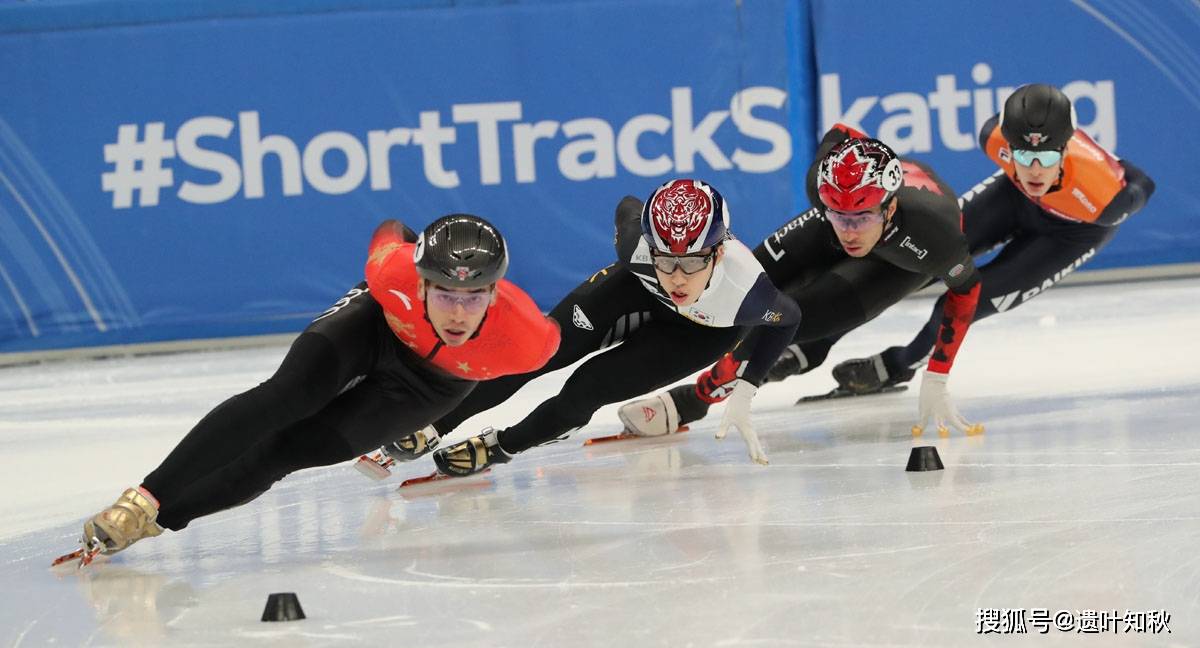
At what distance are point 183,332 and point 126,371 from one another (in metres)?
0.72

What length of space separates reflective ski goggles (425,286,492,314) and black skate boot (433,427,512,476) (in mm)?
1161

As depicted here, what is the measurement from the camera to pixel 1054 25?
895cm

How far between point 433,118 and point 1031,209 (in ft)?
12.1

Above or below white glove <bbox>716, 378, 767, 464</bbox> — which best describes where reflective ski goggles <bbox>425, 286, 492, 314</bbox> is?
above

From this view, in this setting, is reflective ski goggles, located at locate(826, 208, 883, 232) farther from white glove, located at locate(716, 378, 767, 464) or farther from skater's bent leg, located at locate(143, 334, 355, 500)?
skater's bent leg, located at locate(143, 334, 355, 500)

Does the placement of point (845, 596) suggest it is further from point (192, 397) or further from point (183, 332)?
point (183, 332)

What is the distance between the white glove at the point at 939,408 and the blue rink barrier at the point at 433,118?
3536mm

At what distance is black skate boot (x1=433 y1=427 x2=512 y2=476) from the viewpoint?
5.01 meters

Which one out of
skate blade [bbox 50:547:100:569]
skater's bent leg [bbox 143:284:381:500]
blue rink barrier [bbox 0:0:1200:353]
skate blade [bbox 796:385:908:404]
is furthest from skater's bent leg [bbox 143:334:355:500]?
blue rink barrier [bbox 0:0:1200:353]

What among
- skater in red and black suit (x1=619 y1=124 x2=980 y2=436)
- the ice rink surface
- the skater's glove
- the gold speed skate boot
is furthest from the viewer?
the skater's glove

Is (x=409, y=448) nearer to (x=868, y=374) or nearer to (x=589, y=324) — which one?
(x=589, y=324)

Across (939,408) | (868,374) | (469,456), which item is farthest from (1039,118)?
(469,456)

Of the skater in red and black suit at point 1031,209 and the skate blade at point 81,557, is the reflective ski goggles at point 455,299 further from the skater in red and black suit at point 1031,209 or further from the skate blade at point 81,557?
the skater in red and black suit at point 1031,209

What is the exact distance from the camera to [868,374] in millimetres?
6367
